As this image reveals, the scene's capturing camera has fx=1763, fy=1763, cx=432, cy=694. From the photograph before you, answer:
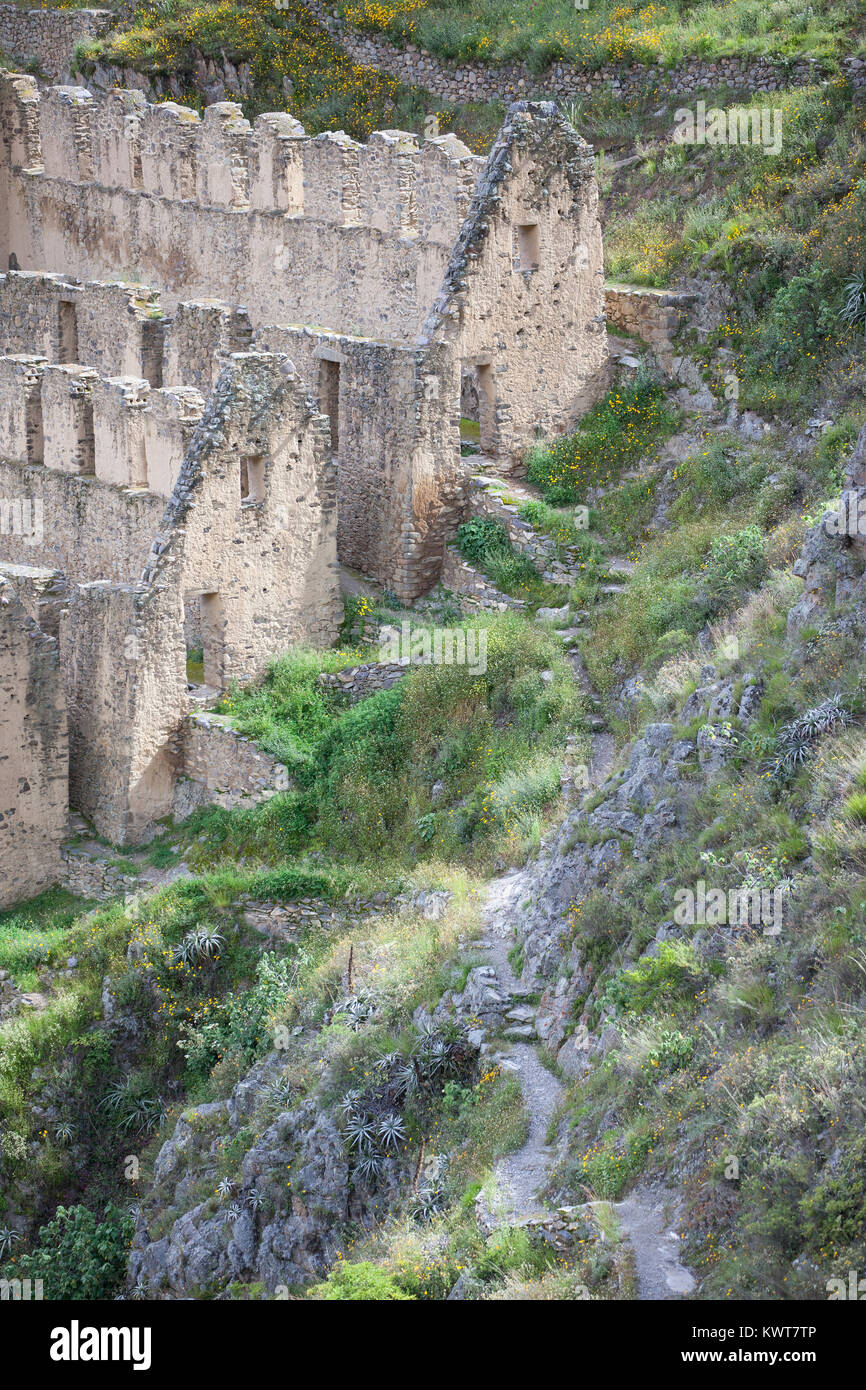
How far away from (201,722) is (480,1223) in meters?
9.01

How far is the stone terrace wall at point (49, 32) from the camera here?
40.4 m

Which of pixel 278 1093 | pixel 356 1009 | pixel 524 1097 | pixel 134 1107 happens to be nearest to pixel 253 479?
pixel 134 1107

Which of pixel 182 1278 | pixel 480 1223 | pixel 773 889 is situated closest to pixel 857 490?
pixel 773 889

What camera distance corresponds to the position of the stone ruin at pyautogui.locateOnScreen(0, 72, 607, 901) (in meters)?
19.1

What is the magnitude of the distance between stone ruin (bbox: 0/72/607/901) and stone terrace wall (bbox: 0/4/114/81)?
1403cm

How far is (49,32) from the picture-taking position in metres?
41.3

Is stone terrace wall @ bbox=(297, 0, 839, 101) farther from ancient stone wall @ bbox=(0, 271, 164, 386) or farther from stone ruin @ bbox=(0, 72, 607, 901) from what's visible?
ancient stone wall @ bbox=(0, 271, 164, 386)

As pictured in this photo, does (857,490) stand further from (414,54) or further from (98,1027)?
(414,54)

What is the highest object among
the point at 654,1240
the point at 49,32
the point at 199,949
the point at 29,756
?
the point at 49,32

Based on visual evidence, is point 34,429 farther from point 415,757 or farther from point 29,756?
point 415,757

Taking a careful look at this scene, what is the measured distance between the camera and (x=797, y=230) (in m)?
22.2

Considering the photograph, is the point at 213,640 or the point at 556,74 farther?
the point at 556,74

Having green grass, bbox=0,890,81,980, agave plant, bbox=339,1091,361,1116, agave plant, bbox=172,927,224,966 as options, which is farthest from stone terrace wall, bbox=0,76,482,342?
agave plant, bbox=339,1091,361,1116

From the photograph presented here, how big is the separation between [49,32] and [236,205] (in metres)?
16.5
